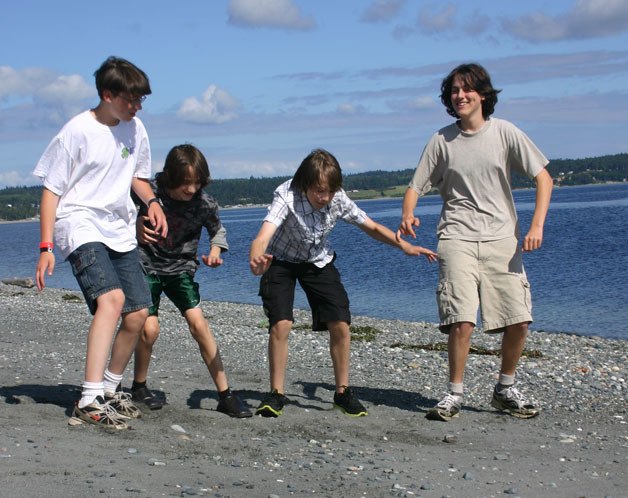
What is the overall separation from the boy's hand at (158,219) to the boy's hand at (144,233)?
0.11 metres

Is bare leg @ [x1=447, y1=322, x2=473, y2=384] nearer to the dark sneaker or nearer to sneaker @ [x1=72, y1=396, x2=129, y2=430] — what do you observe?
the dark sneaker

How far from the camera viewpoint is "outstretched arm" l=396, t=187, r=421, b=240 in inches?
267

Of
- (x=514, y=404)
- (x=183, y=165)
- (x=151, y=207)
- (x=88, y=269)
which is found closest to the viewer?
(x=88, y=269)

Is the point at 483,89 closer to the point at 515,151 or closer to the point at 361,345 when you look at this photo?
the point at 515,151

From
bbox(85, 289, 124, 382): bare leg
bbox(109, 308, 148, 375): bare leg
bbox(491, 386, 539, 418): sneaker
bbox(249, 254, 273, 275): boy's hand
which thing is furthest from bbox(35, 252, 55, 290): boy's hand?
bbox(491, 386, 539, 418): sneaker

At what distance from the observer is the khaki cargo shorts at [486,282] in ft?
22.6

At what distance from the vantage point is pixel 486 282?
699cm

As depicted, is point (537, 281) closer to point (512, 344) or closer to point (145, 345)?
point (512, 344)

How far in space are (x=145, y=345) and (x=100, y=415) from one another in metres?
0.97

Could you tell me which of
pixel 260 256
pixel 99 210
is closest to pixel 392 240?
pixel 260 256

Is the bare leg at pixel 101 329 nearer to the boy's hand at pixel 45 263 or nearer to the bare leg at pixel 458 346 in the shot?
the boy's hand at pixel 45 263

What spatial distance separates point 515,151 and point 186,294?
2586 millimetres

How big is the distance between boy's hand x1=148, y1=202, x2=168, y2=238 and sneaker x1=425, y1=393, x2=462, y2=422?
237cm

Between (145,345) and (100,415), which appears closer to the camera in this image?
(100,415)
